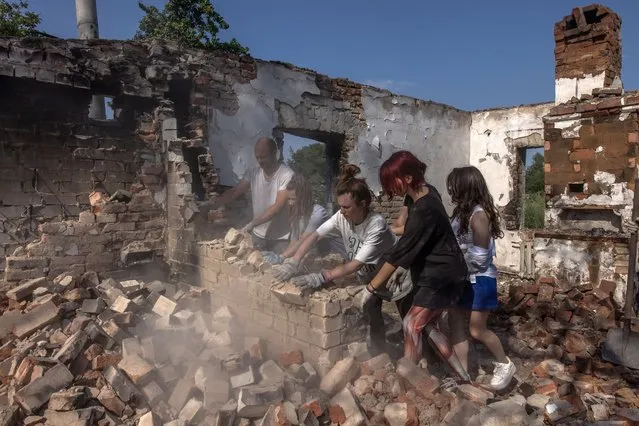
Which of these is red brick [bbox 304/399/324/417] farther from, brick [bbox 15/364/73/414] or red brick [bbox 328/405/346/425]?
brick [bbox 15/364/73/414]

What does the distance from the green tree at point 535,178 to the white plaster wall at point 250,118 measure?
18326 millimetres

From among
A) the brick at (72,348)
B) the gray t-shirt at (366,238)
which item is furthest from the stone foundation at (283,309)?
the brick at (72,348)

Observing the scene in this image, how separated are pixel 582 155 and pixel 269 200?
4936 millimetres

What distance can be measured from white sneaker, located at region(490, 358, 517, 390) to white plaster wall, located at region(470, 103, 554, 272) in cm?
806

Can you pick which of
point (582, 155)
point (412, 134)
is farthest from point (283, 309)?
point (412, 134)

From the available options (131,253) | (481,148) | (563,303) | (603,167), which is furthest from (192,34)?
(563,303)

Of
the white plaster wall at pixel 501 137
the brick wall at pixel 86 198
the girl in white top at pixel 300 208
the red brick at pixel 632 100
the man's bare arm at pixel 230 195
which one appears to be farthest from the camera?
the white plaster wall at pixel 501 137

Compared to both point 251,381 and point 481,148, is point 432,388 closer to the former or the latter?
point 251,381

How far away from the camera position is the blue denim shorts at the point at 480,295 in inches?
125

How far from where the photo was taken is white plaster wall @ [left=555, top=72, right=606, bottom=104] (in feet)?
24.0

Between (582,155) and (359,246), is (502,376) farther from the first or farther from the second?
(582,155)

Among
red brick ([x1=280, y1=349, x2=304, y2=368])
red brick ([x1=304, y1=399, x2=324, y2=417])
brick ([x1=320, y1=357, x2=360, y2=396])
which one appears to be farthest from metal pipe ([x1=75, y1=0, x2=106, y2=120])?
red brick ([x1=304, y1=399, x2=324, y2=417])

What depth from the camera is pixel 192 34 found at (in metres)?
14.4

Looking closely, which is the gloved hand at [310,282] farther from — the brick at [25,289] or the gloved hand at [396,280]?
the brick at [25,289]
